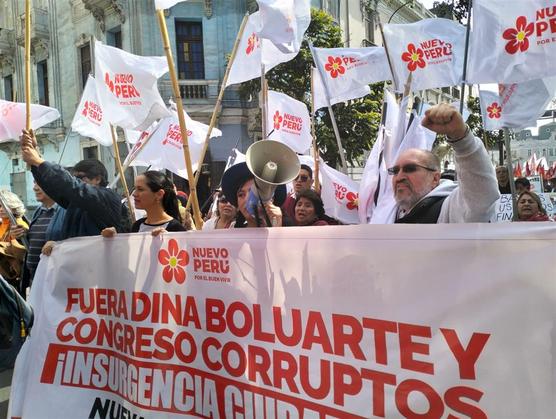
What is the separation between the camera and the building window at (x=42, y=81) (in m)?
22.1

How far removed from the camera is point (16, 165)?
79.3ft

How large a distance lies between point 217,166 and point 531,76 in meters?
14.0

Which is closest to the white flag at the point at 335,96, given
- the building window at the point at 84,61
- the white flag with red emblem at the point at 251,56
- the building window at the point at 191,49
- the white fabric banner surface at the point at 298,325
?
the white flag with red emblem at the point at 251,56

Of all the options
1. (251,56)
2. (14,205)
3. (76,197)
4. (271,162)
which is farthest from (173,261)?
(14,205)

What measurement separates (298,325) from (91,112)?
194 inches

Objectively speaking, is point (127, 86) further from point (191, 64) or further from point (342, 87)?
point (191, 64)

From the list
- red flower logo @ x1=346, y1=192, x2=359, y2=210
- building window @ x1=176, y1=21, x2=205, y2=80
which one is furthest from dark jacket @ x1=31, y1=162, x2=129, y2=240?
building window @ x1=176, y1=21, x2=205, y2=80

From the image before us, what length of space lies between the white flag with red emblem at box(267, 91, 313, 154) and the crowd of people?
1943 millimetres

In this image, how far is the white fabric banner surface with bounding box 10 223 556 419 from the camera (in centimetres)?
149

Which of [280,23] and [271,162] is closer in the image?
[271,162]

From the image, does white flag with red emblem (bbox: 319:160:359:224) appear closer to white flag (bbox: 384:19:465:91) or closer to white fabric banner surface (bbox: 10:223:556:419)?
white flag (bbox: 384:19:465:91)

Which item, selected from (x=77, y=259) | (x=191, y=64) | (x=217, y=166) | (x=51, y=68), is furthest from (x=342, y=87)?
(x=51, y=68)

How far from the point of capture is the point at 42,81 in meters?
22.3

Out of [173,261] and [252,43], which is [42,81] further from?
[173,261]
